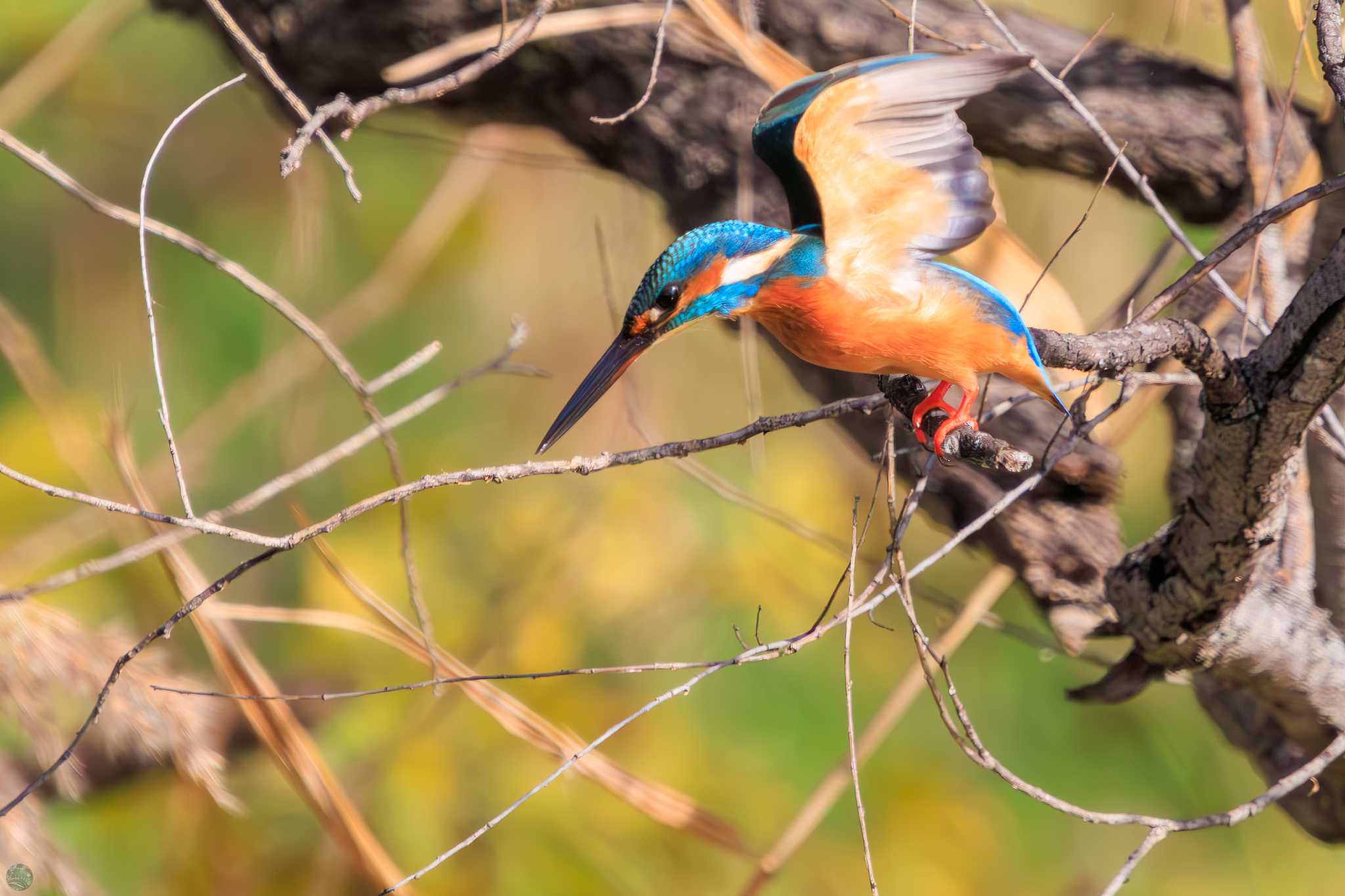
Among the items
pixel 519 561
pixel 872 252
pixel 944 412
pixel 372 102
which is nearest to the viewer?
pixel 372 102

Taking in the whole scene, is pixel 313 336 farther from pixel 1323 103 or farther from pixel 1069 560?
pixel 1323 103

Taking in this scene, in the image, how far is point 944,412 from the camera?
36.3 inches

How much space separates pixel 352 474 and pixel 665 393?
93 cm

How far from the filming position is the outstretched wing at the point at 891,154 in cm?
79

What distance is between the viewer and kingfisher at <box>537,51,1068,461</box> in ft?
2.56

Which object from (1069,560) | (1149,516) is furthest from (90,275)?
(1149,516)

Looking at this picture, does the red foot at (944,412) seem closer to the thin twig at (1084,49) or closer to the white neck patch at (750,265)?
the white neck patch at (750,265)

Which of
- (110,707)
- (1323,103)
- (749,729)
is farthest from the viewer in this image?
(749,729)

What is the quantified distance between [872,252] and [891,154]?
79 mm

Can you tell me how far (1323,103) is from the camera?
4.43ft

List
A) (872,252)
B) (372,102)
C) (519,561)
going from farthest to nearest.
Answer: (519,561), (872,252), (372,102)

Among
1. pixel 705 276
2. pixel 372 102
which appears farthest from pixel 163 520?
pixel 705 276

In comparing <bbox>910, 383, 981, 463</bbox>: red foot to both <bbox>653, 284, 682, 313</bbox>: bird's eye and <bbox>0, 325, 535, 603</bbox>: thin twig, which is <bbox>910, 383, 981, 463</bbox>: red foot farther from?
<bbox>0, 325, 535, 603</bbox>: thin twig

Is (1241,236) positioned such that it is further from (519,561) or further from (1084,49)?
(519,561)
